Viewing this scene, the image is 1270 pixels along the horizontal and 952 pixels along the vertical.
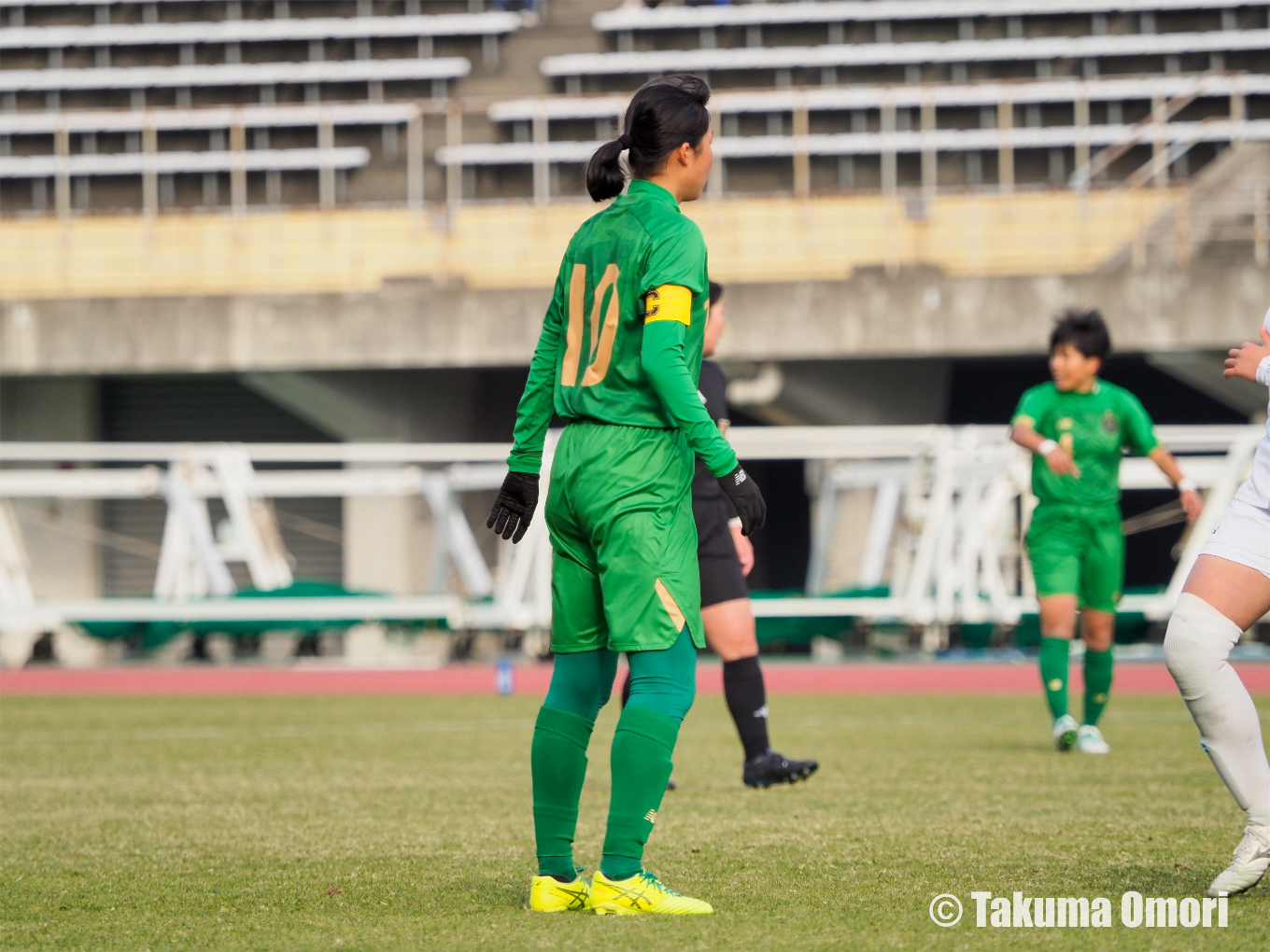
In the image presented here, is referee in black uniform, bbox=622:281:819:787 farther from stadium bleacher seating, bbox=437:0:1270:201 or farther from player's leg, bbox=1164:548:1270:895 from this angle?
stadium bleacher seating, bbox=437:0:1270:201

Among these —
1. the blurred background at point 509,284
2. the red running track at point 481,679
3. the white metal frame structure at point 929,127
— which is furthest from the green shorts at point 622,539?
the white metal frame structure at point 929,127

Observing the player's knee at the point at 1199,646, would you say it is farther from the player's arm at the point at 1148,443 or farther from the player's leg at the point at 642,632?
the player's arm at the point at 1148,443

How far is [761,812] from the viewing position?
5.37 meters

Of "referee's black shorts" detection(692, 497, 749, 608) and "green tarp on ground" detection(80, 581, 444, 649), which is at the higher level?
"referee's black shorts" detection(692, 497, 749, 608)

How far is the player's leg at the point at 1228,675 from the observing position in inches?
137

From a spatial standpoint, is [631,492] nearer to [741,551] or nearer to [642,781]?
[642,781]

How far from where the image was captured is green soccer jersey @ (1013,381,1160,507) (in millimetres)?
7367

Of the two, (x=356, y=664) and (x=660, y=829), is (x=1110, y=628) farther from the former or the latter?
(x=356, y=664)

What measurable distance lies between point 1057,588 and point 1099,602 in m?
0.24

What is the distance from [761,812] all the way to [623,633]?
2.13 meters

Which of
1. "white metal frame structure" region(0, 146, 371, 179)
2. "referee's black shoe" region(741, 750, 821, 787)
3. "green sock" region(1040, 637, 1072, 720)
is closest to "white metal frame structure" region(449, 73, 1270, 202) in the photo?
"white metal frame structure" region(0, 146, 371, 179)

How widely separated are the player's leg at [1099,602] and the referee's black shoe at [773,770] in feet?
6.68

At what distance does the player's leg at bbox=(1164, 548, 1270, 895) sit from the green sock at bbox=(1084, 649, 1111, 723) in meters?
3.85

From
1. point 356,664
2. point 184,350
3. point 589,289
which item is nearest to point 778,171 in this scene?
point 184,350
